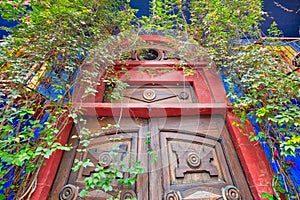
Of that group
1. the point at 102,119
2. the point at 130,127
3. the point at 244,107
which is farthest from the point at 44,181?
the point at 244,107

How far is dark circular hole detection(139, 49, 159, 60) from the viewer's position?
3.16 metres

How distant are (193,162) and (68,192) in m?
1.31

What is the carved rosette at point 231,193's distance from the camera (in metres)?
1.72

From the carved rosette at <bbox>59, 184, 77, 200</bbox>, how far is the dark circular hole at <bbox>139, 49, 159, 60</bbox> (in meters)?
2.20

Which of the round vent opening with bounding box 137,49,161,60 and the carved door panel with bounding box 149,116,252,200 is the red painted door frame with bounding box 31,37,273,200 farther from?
the round vent opening with bounding box 137,49,161,60

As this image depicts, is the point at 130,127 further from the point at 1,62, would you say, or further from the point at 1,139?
the point at 1,62

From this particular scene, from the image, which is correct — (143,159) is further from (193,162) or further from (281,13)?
(281,13)

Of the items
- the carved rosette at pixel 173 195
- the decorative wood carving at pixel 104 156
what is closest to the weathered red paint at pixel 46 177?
the decorative wood carving at pixel 104 156

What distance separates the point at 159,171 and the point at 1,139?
4.87ft

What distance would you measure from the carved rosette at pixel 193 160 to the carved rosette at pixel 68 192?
1202 mm

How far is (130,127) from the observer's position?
2.25m

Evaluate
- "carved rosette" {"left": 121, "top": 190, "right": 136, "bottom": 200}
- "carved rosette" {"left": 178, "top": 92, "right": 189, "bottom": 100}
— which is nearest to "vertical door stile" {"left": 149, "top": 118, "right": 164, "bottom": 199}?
"carved rosette" {"left": 121, "top": 190, "right": 136, "bottom": 200}

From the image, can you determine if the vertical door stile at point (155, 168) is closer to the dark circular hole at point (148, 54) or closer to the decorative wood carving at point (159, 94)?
the decorative wood carving at point (159, 94)

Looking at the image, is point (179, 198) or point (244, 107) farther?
point (244, 107)
